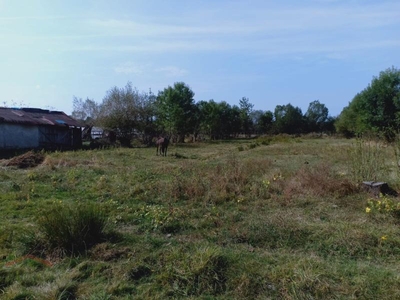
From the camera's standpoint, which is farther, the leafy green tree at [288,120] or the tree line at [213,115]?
the leafy green tree at [288,120]

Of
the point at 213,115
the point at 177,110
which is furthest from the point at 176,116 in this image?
the point at 213,115

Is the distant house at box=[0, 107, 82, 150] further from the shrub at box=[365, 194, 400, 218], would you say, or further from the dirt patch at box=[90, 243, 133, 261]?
the shrub at box=[365, 194, 400, 218]

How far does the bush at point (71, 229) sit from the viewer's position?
4.66 m

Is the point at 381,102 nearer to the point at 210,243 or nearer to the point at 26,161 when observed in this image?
the point at 26,161

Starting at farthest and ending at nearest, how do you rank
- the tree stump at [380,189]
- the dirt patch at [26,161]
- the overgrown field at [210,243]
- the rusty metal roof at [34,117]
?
the rusty metal roof at [34,117]
the dirt patch at [26,161]
the tree stump at [380,189]
the overgrown field at [210,243]

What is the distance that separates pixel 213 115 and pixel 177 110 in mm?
11026

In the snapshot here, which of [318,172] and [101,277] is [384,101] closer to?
[318,172]

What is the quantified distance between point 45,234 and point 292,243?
364 centimetres

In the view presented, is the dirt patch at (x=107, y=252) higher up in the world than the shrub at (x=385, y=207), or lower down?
lower down

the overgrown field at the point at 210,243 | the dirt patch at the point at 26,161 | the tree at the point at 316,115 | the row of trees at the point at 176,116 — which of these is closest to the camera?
the overgrown field at the point at 210,243

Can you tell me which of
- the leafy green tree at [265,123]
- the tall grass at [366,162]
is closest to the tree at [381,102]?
the tall grass at [366,162]

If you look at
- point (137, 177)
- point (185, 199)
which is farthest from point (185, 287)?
point (137, 177)

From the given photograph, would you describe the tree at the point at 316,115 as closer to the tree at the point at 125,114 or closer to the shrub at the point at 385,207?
the tree at the point at 125,114

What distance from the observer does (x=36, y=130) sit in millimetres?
25922
